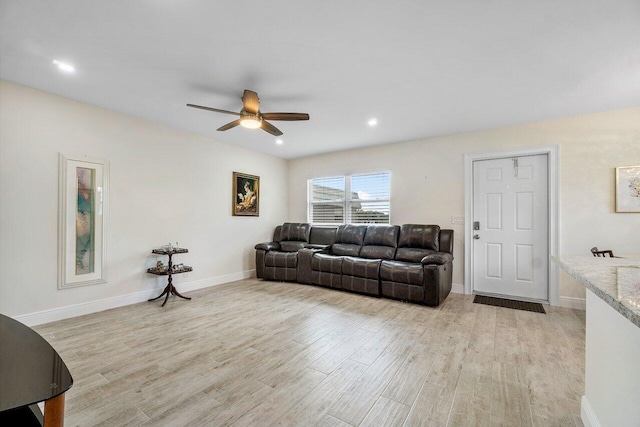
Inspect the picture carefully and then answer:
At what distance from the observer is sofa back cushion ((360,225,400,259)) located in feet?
14.6

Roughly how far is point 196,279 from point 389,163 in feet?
13.0

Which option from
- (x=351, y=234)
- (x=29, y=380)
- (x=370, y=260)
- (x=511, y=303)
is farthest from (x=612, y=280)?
(x=351, y=234)

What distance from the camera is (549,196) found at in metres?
3.68

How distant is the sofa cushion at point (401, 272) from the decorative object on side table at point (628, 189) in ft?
8.18

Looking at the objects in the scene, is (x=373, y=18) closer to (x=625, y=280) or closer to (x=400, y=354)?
(x=625, y=280)

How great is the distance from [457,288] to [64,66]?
18.2 ft

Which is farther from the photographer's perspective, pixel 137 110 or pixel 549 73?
pixel 137 110

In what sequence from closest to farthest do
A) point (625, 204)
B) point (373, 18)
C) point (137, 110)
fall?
point (373, 18)
point (625, 204)
point (137, 110)

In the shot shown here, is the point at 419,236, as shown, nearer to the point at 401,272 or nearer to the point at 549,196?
the point at 401,272

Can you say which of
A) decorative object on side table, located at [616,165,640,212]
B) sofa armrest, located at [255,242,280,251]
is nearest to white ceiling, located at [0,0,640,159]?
decorative object on side table, located at [616,165,640,212]

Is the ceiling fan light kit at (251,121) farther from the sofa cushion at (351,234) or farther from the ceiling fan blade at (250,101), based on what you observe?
the sofa cushion at (351,234)

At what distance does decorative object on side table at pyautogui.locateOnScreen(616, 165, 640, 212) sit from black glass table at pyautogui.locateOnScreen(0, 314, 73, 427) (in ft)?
16.7

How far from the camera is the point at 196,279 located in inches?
175

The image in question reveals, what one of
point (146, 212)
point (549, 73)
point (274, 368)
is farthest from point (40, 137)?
point (549, 73)
